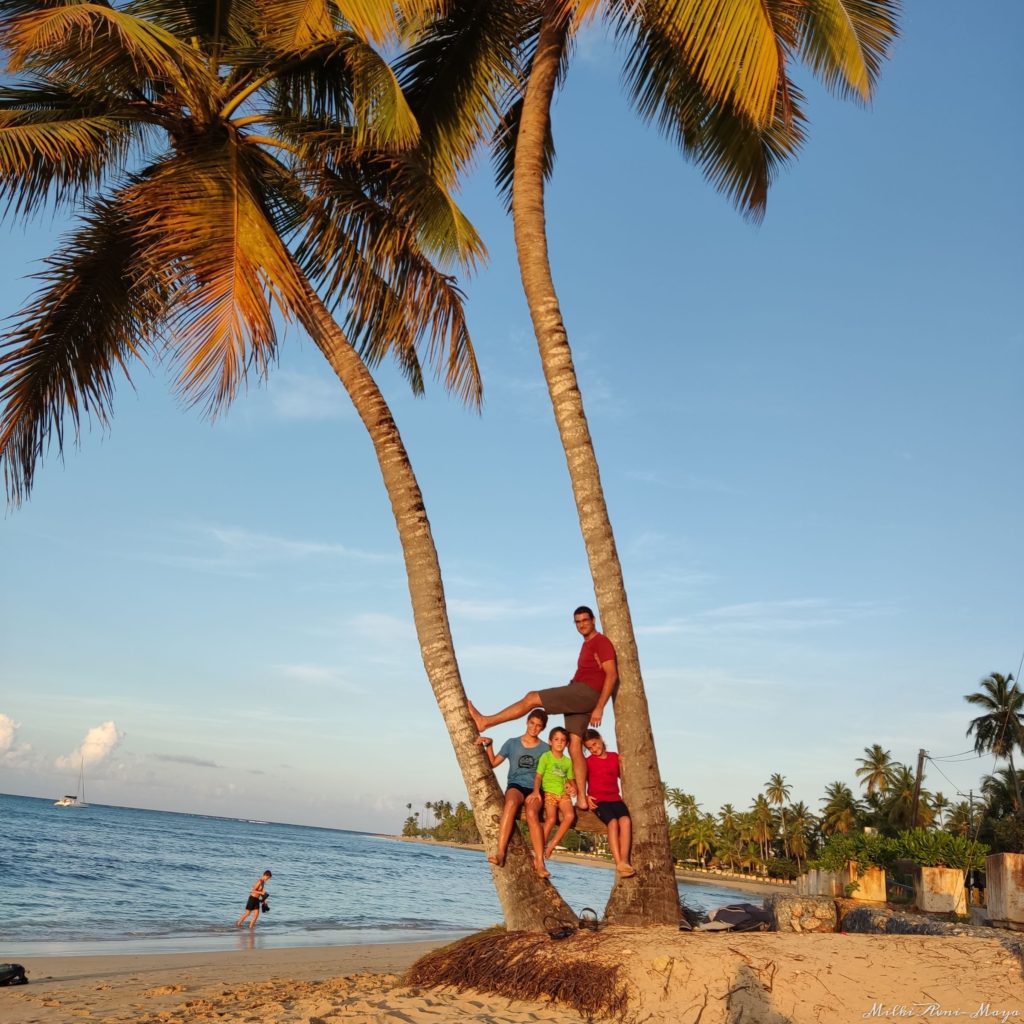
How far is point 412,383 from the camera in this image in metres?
11.5

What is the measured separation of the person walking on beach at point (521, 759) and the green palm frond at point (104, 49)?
247 inches

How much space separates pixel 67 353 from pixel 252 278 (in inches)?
110

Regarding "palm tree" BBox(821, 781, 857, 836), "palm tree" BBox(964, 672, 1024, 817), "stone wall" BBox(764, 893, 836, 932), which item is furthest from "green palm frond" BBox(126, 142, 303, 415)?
"palm tree" BBox(821, 781, 857, 836)

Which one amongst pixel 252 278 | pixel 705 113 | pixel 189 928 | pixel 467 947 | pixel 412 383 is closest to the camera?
pixel 467 947

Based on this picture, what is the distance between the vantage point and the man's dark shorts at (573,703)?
26.3ft

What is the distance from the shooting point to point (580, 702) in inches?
316

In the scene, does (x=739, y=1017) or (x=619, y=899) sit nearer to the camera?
(x=739, y=1017)

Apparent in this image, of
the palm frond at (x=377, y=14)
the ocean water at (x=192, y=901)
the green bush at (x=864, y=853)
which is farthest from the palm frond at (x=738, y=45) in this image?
the green bush at (x=864, y=853)

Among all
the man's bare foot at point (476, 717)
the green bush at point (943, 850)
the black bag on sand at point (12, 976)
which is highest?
the man's bare foot at point (476, 717)

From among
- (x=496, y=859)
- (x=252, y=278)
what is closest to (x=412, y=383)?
(x=252, y=278)

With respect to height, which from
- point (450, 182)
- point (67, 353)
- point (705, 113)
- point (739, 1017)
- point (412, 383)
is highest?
point (705, 113)

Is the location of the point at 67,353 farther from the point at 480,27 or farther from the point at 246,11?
the point at 480,27

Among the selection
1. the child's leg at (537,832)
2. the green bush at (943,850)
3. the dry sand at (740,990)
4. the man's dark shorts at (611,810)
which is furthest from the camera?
the green bush at (943,850)

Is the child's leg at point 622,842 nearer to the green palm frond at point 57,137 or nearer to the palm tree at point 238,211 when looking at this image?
the palm tree at point 238,211
